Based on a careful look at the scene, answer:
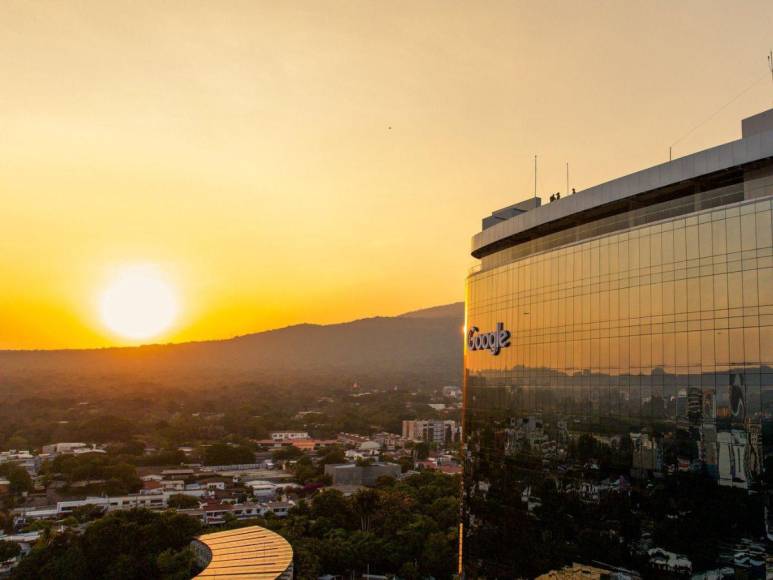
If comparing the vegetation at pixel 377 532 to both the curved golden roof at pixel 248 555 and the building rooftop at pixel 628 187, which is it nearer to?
the curved golden roof at pixel 248 555

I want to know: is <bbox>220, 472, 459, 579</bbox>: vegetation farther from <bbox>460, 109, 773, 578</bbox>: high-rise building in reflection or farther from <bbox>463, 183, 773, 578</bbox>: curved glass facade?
<bbox>463, 183, 773, 578</bbox>: curved glass facade

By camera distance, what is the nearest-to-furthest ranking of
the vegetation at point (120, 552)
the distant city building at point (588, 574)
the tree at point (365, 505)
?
the distant city building at point (588, 574)
the vegetation at point (120, 552)
the tree at point (365, 505)

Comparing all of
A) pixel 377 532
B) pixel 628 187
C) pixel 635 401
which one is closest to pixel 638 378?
pixel 635 401

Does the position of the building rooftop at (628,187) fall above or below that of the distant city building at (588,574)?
above

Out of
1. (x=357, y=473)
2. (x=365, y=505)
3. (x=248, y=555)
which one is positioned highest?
(x=248, y=555)

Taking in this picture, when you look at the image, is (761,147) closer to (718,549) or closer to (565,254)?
(565,254)

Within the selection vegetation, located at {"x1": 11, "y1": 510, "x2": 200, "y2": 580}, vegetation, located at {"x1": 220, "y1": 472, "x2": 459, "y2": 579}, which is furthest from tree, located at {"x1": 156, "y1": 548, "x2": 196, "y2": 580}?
vegetation, located at {"x1": 220, "y1": 472, "x2": 459, "y2": 579}

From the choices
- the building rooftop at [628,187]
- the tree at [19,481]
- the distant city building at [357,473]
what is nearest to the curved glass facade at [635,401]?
the building rooftop at [628,187]

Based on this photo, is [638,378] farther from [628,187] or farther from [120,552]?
[120,552]
